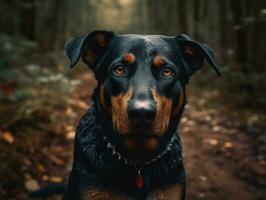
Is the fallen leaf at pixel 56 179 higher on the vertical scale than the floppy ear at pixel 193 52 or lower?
lower

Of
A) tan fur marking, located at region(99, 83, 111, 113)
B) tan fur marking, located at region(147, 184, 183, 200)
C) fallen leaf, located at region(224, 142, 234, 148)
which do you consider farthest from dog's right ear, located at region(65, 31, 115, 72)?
fallen leaf, located at region(224, 142, 234, 148)

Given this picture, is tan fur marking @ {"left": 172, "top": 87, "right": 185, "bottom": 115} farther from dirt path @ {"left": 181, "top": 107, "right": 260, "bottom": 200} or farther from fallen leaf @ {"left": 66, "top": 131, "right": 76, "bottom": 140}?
fallen leaf @ {"left": 66, "top": 131, "right": 76, "bottom": 140}

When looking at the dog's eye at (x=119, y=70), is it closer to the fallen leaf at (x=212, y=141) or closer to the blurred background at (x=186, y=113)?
Answer: the blurred background at (x=186, y=113)

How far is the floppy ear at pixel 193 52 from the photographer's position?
410cm

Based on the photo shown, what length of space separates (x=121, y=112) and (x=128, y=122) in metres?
0.11

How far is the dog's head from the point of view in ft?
11.6

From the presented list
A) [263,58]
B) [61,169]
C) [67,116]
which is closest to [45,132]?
[61,169]

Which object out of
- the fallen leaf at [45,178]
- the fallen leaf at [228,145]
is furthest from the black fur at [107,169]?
the fallen leaf at [228,145]

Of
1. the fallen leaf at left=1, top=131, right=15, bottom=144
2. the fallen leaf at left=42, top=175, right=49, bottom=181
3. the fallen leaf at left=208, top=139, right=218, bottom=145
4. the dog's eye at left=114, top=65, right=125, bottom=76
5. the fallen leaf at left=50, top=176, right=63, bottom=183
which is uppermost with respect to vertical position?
the dog's eye at left=114, top=65, right=125, bottom=76

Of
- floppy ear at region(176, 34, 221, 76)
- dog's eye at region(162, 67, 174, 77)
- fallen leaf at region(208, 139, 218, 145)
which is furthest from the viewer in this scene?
fallen leaf at region(208, 139, 218, 145)

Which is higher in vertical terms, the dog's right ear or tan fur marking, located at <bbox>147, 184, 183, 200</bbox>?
the dog's right ear

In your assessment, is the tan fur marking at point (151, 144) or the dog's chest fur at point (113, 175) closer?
the dog's chest fur at point (113, 175)

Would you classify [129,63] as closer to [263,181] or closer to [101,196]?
[101,196]

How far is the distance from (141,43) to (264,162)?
4.15m
